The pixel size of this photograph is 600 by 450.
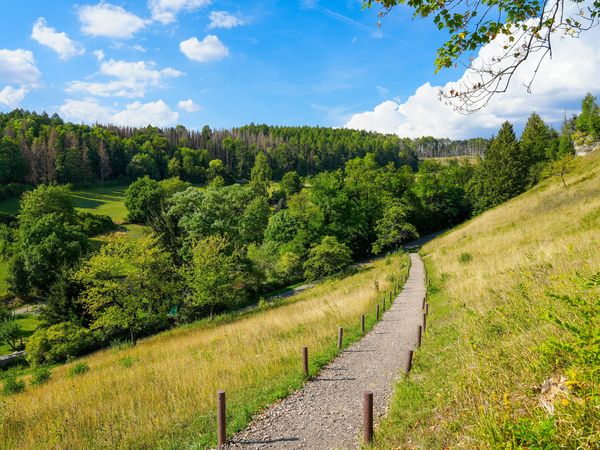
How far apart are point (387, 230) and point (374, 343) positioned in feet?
132

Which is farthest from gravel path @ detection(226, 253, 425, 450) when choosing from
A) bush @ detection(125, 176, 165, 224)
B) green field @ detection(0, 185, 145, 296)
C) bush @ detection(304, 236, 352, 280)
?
bush @ detection(125, 176, 165, 224)

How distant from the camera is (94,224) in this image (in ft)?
206

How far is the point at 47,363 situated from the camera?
2631cm

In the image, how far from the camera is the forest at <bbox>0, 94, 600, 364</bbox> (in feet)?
86.9

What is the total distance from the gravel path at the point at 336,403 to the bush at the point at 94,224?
63067mm

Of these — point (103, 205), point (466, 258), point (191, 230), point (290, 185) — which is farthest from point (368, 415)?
point (290, 185)

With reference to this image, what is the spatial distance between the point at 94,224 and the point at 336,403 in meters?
67.6

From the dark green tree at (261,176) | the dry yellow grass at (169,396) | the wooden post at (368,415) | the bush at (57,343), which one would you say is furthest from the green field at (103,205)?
the wooden post at (368,415)

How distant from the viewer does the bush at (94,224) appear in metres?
60.9

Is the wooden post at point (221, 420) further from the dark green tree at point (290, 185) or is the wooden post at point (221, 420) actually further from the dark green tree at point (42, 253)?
the dark green tree at point (290, 185)

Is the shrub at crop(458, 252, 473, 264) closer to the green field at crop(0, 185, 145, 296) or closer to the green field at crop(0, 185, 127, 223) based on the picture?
the green field at crop(0, 185, 145, 296)

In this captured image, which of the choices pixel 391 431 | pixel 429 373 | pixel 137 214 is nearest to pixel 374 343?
pixel 429 373

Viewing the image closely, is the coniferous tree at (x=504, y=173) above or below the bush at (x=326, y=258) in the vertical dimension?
above

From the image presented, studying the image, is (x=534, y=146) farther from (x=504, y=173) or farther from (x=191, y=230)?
(x=191, y=230)
